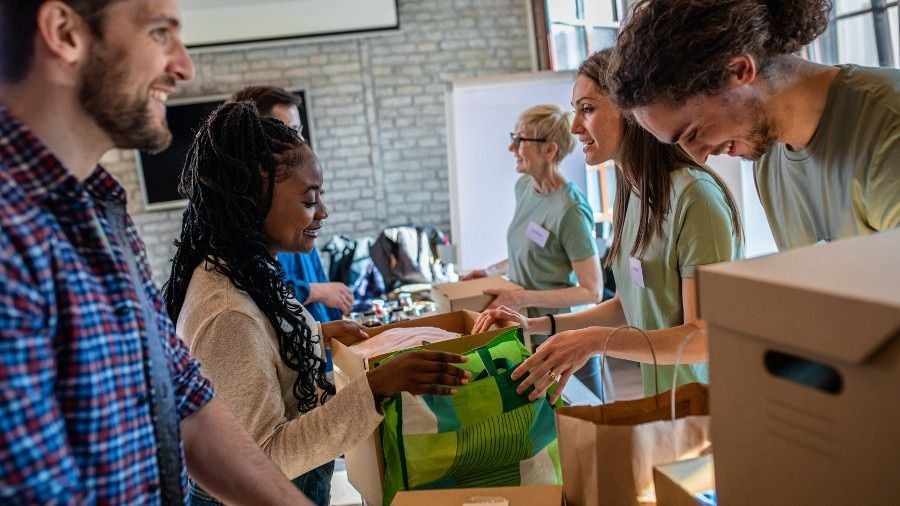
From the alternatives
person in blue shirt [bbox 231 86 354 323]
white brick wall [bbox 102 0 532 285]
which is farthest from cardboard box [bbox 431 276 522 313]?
white brick wall [bbox 102 0 532 285]

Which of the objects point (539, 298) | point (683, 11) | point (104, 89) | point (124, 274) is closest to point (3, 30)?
point (104, 89)

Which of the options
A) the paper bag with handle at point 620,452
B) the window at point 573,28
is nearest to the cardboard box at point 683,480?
the paper bag with handle at point 620,452

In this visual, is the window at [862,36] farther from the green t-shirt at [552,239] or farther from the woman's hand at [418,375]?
the woman's hand at [418,375]

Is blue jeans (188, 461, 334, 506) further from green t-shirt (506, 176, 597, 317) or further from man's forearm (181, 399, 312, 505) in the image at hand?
green t-shirt (506, 176, 597, 317)

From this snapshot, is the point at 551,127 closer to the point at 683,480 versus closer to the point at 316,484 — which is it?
the point at 316,484

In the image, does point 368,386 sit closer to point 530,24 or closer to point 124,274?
point 124,274

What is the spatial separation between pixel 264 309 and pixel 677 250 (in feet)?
2.95

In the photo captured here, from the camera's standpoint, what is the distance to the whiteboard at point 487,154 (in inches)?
181

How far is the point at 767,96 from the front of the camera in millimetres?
1213

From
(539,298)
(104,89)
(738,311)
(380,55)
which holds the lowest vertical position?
(539,298)

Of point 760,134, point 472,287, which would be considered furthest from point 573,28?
point 760,134

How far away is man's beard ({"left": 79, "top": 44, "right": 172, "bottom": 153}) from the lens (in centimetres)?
78

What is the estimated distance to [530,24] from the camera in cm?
684

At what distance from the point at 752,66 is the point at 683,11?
0.14 m
